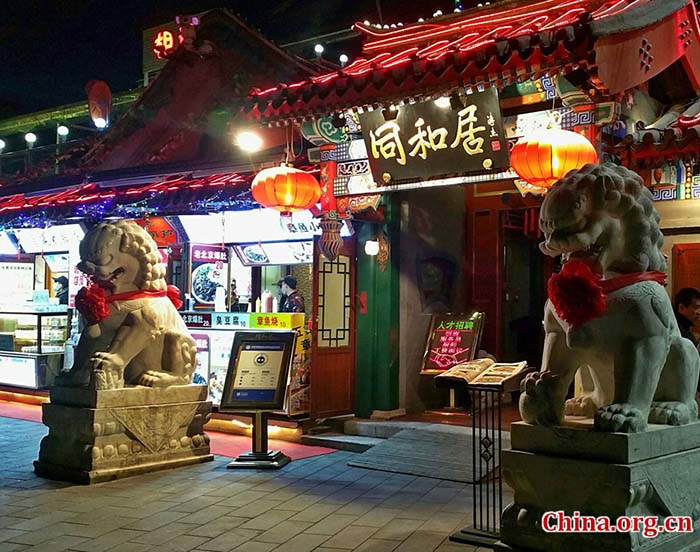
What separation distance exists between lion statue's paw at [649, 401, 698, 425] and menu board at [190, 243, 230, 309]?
9000 mm

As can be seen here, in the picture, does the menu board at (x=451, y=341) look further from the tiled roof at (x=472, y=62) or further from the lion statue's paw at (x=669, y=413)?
the lion statue's paw at (x=669, y=413)

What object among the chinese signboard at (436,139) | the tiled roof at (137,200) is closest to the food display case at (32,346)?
the tiled roof at (137,200)

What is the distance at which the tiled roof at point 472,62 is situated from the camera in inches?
270

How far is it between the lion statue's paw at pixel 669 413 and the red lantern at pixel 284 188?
554 centimetres

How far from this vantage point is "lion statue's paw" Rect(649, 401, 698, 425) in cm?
481

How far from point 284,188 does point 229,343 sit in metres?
2.94

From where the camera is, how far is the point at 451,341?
35.3 ft

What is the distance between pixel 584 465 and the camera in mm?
4551

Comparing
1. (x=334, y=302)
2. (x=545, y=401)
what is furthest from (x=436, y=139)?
(x=545, y=401)

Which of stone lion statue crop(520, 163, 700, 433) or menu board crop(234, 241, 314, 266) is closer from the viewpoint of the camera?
stone lion statue crop(520, 163, 700, 433)

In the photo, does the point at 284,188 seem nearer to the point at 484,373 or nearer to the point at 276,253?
the point at 276,253

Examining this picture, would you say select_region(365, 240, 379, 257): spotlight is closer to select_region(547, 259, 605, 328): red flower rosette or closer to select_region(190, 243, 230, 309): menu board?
select_region(190, 243, 230, 309): menu board

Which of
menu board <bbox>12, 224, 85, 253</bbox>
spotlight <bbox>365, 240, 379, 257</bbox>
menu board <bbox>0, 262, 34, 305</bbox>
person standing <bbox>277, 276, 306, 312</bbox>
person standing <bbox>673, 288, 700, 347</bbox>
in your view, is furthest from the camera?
menu board <bbox>0, 262, 34, 305</bbox>

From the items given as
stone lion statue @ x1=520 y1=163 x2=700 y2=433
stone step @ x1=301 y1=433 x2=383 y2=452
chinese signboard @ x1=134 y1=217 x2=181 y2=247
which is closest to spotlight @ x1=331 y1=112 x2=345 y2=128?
Result: stone step @ x1=301 y1=433 x2=383 y2=452
